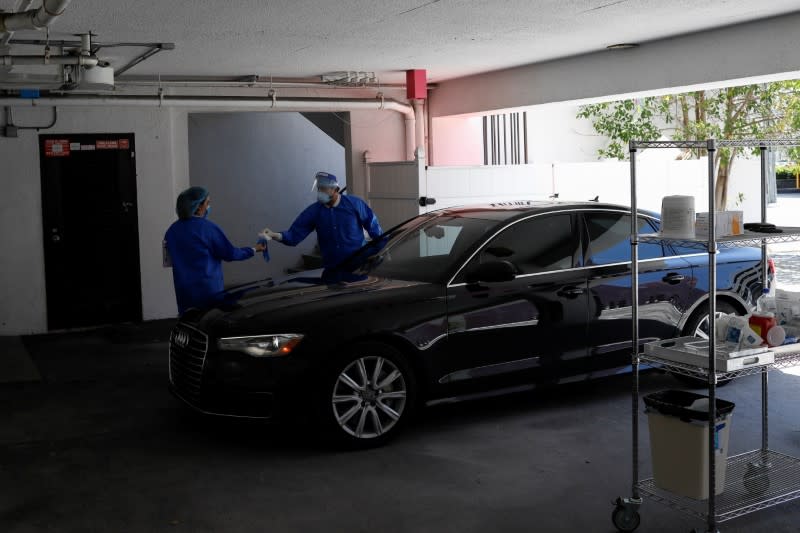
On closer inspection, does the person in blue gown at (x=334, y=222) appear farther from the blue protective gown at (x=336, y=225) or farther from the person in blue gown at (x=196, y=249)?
the person in blue gown at (x=196, y=249)

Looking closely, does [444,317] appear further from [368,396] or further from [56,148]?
[56,148]

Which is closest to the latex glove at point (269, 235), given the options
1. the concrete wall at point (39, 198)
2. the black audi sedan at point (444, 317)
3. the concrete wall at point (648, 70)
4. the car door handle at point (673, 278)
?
the black audi sedan at point (444, 317)

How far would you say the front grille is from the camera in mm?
5816

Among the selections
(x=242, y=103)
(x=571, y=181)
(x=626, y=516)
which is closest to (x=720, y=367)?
(x=626, y=516)

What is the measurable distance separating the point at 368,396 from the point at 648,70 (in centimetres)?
516

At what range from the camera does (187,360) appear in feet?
19.7

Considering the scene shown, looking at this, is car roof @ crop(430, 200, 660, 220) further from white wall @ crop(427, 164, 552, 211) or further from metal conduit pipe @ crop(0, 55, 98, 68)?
white wall @ crop(427, 164, 552, 211)

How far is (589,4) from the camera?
22.6 ft

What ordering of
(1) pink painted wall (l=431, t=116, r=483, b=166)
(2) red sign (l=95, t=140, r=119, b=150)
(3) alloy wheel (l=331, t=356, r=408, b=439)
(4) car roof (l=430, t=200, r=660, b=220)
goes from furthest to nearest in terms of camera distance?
(1) pink painted wall (l=431, t=116, r=483, b=166), (2) red sign (l=95, t=140, r=119, b=150), (4) car roof (l=430, t=200, r=660, b=220), (3) alloy wheel (l=331, t=356, r=408, b=439)

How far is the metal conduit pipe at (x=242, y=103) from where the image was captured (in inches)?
410

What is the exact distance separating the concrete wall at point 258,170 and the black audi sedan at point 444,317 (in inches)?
303

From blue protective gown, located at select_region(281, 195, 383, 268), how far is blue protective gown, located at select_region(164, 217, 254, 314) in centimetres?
105

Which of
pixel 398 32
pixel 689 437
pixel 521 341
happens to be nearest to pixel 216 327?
pixel 521 341

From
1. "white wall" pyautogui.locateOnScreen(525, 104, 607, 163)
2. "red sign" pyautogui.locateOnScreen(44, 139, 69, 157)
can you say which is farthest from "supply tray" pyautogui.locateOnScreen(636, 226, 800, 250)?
"white wall" pyautogui.locateOnScreen(525, 104, 607, 163)
